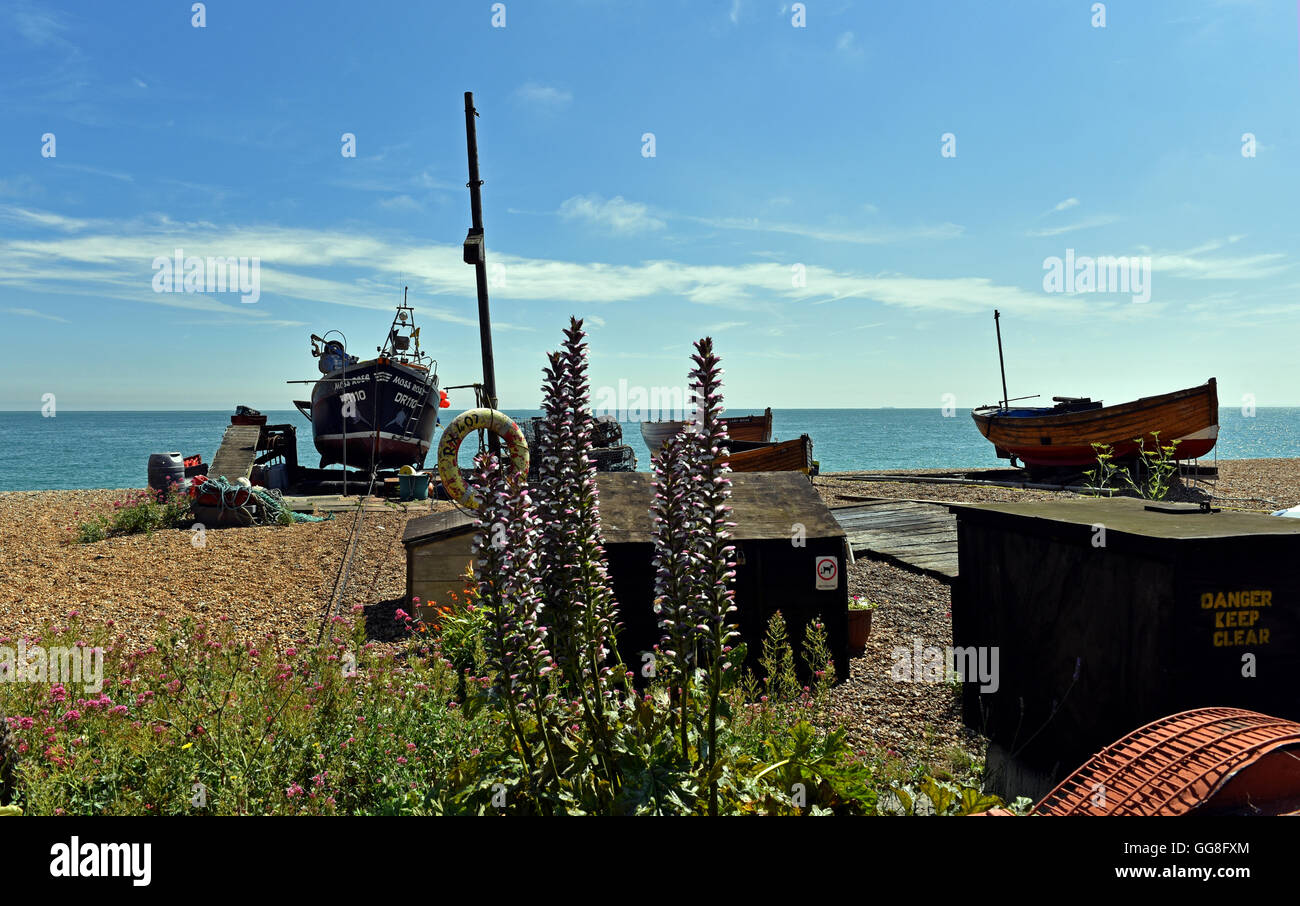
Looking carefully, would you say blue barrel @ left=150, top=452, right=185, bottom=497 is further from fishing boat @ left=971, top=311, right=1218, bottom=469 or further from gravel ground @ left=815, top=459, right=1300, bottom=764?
fishing boat @ left=971, top=311, right=1218, bottom=469

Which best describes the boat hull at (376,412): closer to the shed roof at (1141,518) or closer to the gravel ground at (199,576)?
the gravel ground at (199,576)

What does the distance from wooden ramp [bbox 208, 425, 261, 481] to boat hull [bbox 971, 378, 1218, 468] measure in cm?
2756

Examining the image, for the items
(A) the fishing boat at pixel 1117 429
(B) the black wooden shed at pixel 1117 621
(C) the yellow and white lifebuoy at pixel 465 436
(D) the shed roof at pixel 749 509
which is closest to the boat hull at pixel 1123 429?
(A) the fishing boat at pixel 1117 429

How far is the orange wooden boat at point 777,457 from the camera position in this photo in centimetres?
2489

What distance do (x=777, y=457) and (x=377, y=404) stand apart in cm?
1661

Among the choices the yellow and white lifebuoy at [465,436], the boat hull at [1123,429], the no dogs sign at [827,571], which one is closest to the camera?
the no dogs sign at [827,571]

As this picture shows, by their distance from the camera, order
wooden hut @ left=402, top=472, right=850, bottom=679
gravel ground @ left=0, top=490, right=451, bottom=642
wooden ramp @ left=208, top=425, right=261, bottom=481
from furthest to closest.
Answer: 1. wooden ramp @ left=208, top=425, right=261, bottom=481
2. gravel ground @ left=0, top=490, right=451, bottom=642
3. wooden hut @ left=402, top=472, right=850, bottom=679

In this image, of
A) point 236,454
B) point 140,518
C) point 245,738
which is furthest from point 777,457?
point 245,738

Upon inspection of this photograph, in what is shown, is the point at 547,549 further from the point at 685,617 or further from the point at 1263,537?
the point at 1263,537

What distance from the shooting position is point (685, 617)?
2.98 meters

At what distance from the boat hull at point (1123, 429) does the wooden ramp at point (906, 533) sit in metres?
11.6

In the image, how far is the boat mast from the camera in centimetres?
1229

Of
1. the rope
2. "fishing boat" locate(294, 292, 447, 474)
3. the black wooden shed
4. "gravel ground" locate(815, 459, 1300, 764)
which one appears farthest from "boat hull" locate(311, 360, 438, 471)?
the black wooden shed
